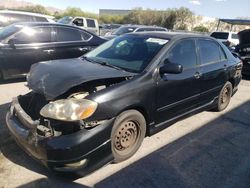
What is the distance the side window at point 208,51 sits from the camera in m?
5.38

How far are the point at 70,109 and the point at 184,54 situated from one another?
231 cm

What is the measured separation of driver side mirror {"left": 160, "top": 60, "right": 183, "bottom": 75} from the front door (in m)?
0.12

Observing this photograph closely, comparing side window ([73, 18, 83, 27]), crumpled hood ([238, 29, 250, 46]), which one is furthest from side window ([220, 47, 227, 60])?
side window ([73, 18, 83, 27])

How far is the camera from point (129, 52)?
470 centimetres

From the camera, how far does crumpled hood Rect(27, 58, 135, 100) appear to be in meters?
3.60

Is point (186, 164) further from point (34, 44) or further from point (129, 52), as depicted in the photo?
point (34, 44)

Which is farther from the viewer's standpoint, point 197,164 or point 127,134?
point 197,164

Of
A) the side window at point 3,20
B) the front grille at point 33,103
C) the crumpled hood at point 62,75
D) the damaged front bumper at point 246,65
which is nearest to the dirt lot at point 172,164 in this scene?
the front grille at point 33,103

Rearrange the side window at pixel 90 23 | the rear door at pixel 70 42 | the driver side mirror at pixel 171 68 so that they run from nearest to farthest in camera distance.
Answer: the driver side mirror at pixel 171 68 < the rear door at pixel 70 42 < the side window at pixel 90 23

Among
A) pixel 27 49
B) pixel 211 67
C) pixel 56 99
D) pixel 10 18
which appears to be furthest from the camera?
pixel 10 18

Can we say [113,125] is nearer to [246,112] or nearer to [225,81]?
[225,81]

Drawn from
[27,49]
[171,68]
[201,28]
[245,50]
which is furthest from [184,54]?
[201,28]

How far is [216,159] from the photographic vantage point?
14.1 feet

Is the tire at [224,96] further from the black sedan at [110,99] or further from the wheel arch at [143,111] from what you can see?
the wheel arch at [143,111]
